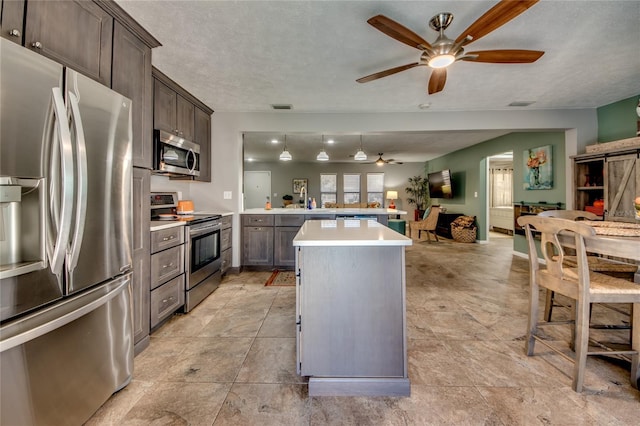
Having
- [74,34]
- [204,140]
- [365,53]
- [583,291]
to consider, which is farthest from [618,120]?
[74,34]

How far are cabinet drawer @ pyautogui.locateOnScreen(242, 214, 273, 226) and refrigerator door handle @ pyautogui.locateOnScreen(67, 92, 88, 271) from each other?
2.79 metres

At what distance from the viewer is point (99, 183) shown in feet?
4.48

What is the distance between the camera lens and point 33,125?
108 cm

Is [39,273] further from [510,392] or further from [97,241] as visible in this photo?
[510,392]

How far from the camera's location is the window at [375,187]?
A: 979cm

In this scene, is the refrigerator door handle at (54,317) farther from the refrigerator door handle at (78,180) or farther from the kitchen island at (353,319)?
the kitchen island at (353,319)

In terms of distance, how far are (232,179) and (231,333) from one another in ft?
7.82

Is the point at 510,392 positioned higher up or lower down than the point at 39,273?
lower down

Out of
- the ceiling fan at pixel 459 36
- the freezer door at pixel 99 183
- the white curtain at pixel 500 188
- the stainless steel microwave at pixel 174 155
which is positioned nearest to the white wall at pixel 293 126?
the stainless steel microwave at pixel 174 155

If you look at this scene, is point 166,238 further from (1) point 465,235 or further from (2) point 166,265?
(1) point 465,235

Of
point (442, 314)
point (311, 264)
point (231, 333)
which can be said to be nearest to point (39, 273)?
point (311, 264)

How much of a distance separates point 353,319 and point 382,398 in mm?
459

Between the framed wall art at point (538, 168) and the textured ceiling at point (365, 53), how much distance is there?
94cm

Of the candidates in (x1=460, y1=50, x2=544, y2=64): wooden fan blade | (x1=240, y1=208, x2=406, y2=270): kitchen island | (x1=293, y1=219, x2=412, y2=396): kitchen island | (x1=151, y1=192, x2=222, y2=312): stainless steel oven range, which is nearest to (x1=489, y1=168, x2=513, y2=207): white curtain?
(x1=240, y1=208, x2=406, y2=270): kitchen island
